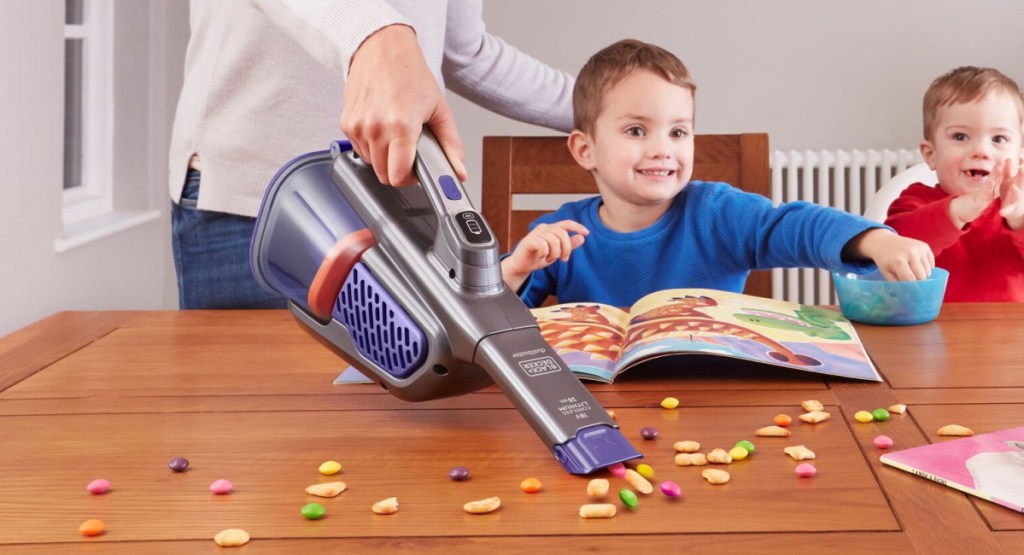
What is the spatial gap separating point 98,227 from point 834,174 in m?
2.25

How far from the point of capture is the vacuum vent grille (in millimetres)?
679

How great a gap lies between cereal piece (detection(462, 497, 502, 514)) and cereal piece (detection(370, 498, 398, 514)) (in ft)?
0.13

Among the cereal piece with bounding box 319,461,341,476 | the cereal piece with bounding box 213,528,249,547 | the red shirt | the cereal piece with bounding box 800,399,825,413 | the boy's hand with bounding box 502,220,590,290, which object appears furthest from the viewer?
the red shirt

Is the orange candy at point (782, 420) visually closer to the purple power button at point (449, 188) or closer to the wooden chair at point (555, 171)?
the purple power button at point (449, 188)

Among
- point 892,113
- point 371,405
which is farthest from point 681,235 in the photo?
point 892,113

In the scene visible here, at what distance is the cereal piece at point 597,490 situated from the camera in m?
0.56

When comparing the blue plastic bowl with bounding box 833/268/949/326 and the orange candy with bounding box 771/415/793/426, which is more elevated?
the blue plastic bowl with bounding box 833/268/949/326

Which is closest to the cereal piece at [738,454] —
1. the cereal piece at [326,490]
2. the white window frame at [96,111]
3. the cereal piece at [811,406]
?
the cereal piece at [811,406]

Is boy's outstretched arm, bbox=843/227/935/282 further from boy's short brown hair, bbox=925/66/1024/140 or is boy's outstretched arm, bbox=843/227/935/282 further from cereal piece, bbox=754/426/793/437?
boy's short brown hair, bbox=925/66/1024/140

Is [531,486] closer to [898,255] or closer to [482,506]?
[482,506]

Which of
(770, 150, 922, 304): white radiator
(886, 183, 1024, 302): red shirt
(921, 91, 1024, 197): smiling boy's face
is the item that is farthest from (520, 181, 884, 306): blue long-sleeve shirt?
(770, 150, 922, 304): white radiator

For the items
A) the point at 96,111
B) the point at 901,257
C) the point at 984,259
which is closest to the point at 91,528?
the point at 901,257

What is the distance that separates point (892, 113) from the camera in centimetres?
326

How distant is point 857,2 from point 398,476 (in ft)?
9.94
